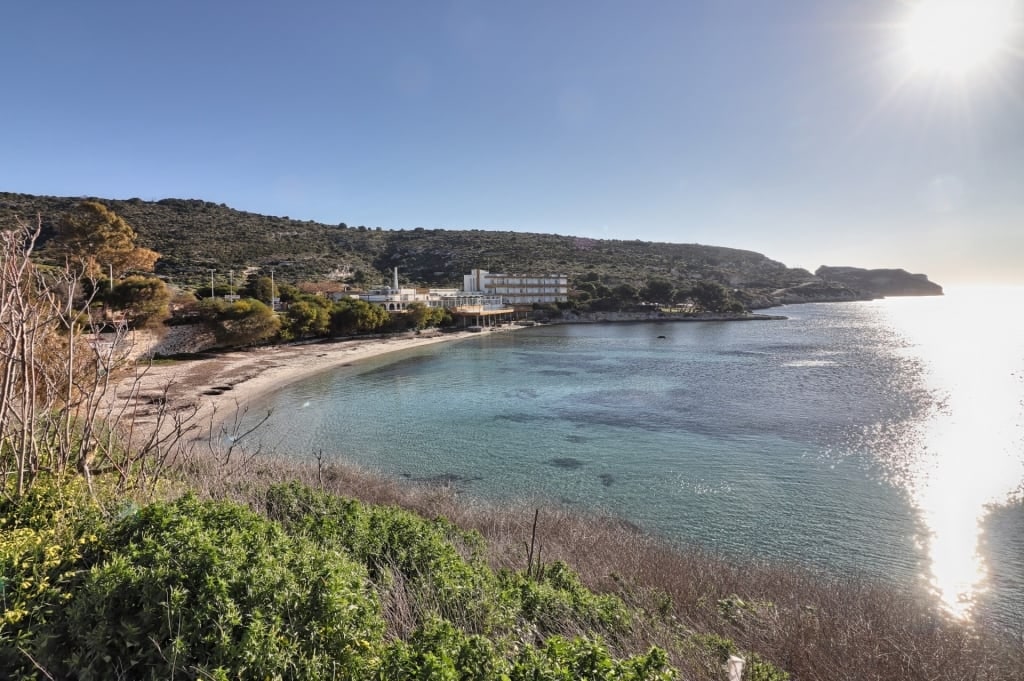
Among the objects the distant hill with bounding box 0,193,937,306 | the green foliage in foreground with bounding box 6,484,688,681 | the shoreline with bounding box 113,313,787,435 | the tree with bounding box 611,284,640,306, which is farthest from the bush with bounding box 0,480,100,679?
the tree with bounding box 611,284,640,306

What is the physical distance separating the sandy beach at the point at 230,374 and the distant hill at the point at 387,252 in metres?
27.2

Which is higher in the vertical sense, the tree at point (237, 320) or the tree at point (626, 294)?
the tree at point (626, 294)

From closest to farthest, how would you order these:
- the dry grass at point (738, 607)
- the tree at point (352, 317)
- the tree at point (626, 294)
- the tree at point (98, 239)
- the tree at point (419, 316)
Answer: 1. the dry grass at point (738, 607)
2. the tree at point (98, 239)
3. the tree at point (352, 317)
4. the tree at point (419, 316)
5. the tree at point (626, 294)

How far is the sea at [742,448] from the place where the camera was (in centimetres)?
1137

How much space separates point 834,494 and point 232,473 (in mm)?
15112

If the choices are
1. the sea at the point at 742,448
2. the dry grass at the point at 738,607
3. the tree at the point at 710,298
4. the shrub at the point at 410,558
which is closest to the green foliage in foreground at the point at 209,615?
the shrub at the point at 410,558

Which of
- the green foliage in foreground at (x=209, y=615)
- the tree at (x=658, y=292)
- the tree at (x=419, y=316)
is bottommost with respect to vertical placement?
the tree at (x=419, y=316)

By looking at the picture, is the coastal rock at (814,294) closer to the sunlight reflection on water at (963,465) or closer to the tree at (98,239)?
the sunlight reflection on water at (963,465)

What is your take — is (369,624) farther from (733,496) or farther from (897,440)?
(897,440)

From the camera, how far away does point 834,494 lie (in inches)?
558

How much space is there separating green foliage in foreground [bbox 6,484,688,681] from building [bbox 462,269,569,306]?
79328 mm

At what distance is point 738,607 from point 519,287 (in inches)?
3252

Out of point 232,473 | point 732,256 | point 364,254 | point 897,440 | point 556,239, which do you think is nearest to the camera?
point 232,473

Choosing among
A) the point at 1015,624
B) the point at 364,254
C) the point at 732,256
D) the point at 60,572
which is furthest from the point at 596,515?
the point at 732,256
